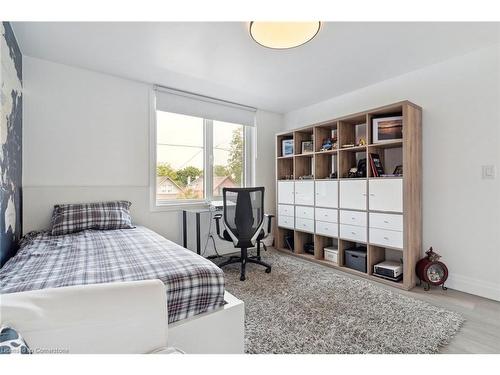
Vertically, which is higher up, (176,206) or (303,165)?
(303,165)

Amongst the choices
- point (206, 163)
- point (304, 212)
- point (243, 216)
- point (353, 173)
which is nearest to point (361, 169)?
point (353, 173)

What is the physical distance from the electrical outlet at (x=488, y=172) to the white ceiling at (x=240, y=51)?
112 cm

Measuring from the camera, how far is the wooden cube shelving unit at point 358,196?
100 inches

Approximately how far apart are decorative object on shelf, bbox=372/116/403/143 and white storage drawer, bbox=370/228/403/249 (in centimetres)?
98

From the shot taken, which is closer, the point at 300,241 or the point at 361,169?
the point at 361,169

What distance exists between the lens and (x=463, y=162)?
247 cm

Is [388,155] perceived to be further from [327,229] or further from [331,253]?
[331,253]

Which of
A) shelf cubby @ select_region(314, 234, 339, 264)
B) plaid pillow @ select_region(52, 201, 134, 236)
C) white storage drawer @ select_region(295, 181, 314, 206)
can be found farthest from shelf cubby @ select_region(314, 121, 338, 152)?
plaid pillow @ select_region(52, 201, 134, 236)

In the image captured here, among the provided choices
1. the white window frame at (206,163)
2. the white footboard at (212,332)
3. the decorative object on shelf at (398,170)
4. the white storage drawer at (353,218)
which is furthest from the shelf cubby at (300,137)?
the white footboard at (212,332)

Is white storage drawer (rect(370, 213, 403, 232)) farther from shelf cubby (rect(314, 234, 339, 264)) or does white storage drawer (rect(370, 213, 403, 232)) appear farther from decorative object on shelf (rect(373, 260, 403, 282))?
shelf cubby (rect(314, 234, 339, 264))

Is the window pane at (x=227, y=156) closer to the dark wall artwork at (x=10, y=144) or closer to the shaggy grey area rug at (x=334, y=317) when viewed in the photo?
the shaggy grey area rug at (x=334, y=317)

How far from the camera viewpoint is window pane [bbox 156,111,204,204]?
3.38m

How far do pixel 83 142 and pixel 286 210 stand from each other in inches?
109

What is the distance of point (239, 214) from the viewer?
113 inches
